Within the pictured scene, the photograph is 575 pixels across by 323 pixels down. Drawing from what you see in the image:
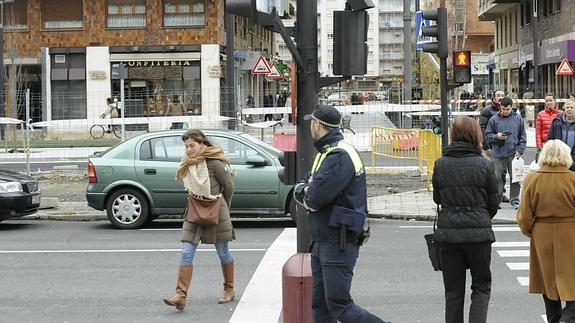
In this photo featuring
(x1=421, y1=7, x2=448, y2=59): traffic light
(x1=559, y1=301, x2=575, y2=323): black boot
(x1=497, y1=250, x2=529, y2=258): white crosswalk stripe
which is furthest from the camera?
(x1=421, y1=7, x2=448, y2=59): traffic light

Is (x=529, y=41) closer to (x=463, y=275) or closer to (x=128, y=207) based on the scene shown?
Result: (x=128, y=207)

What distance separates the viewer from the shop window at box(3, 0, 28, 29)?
146 ft

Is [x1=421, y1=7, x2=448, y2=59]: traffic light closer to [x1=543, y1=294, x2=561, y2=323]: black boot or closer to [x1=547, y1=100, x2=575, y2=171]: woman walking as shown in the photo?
[x1=547, y1=100, x2=575, y2=171]: woman walking

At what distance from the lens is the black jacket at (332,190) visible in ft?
20.5

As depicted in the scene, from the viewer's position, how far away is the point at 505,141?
49.2 ft

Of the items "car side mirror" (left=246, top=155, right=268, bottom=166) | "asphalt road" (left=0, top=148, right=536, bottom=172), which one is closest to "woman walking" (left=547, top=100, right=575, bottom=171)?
"car side mirror" (left=246, top=155, right=268, bottom=166)

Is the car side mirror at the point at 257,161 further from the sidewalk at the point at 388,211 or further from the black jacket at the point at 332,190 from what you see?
the black jacket at the point at 332,190

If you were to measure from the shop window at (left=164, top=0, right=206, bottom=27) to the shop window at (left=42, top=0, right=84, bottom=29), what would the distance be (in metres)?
4.03

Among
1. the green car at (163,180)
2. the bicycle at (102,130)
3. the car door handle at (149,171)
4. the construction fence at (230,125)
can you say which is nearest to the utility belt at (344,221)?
the green car at (163,180)

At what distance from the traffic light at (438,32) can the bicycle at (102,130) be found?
11.6 meters

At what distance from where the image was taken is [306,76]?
8.05 metres

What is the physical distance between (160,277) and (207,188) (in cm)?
189

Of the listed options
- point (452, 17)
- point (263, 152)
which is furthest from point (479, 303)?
point (452, 17)

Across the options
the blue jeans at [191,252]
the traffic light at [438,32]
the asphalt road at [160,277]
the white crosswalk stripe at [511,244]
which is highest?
the traffic light at [438,32]
